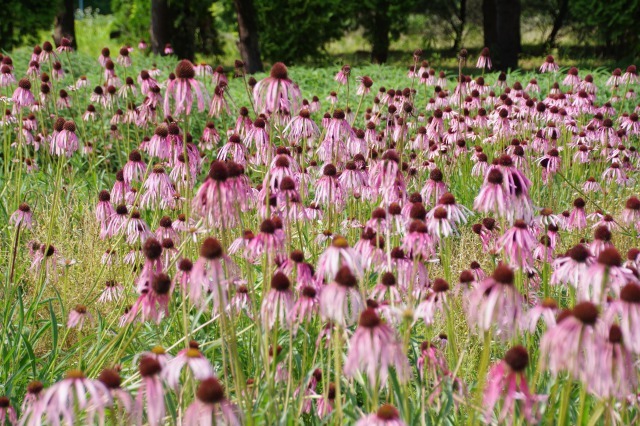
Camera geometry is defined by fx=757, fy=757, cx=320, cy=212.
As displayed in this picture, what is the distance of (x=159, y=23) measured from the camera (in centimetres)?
1369

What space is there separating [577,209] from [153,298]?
2.27 meters

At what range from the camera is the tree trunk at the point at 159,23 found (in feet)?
44.1

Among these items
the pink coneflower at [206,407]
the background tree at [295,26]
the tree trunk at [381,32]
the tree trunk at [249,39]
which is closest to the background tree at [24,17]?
the tree trunk at [249,39]

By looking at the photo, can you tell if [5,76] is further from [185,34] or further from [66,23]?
[66,23]

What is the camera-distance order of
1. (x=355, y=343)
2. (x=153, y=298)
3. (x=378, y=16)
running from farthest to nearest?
(x=378, y=16) → (x=153, y=298) → (x=355, y=343)

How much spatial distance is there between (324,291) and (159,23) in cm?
1280

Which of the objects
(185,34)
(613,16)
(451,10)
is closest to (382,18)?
(185,34)

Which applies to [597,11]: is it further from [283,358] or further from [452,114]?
[283,358]

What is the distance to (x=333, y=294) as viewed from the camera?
68.4 inches

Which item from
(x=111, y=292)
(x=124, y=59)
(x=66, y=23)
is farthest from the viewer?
(x=66, y=23)

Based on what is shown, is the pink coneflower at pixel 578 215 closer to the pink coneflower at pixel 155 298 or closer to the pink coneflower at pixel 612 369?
the pink coneflower at pixel 612 369

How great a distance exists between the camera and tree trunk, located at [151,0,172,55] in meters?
13.5

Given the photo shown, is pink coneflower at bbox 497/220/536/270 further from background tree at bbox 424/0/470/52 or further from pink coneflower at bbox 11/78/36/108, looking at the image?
background tree at bbox 424/0/470/52

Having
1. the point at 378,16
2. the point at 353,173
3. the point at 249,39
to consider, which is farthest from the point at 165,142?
the point at 378,16
